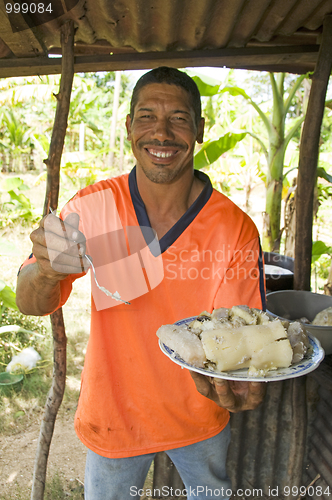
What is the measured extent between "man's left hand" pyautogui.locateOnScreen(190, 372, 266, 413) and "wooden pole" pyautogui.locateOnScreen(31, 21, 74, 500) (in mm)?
1170

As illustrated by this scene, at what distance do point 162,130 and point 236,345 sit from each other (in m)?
1.10

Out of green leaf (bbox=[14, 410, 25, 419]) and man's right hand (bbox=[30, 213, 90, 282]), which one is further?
green leaf (bbox=[14, 410, 25, 419])

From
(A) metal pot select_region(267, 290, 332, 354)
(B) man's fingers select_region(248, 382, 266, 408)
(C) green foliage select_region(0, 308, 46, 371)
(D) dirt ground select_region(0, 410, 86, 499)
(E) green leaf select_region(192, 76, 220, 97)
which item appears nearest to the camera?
(B) man's fingers select_region(248, 382, 266, 408)

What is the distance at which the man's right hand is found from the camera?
1.19m

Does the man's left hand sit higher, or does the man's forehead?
the man's forehead

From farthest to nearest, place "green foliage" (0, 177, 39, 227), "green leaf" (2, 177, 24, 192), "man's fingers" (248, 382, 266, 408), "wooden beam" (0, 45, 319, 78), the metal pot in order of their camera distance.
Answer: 1. "green foliage" (0, 177, 39, 227)
2. "green leaf" (2, 177, 24, 192)
3. the metal pot
4. "wooden beam" (0, 45, 319, 78)
5. "man's fingers" (248, 382, 266, 408)

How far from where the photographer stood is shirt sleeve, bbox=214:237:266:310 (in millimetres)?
1667

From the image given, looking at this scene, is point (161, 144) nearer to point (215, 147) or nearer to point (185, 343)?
point (185, 343)

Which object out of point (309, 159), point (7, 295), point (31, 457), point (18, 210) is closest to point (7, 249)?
point (7, 295)

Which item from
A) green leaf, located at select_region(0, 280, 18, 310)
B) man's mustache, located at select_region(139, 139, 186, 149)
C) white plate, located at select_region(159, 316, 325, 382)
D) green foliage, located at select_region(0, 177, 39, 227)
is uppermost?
man's mustache, located at select_region(139, 139, 186, 149)

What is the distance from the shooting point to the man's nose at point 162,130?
179 centimetres

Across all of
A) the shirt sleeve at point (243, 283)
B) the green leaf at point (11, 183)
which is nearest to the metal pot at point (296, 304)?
the shirt sleeve at point (243, 283)

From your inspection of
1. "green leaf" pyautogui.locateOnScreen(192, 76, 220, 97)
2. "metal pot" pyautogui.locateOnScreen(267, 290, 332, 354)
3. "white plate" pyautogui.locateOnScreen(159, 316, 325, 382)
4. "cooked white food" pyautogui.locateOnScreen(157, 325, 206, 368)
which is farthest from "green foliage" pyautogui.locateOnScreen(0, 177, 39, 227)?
"white plate" pyautogui.locateOnScreen(159, 316, 325, 382)

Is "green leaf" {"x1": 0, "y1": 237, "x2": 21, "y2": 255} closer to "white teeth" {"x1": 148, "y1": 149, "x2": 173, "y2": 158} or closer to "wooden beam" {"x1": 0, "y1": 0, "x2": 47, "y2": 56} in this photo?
"wooden beam" {"x1": 0, "y1": 0, "x2": 47, "y2": 56}
